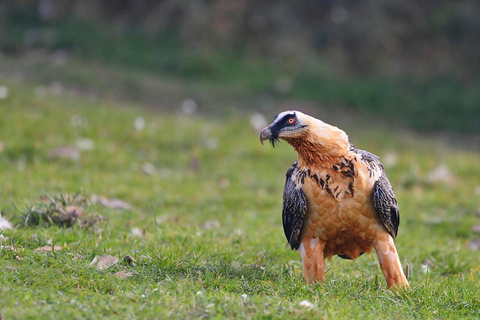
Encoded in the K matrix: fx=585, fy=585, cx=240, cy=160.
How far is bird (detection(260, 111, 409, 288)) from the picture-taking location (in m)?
3.92

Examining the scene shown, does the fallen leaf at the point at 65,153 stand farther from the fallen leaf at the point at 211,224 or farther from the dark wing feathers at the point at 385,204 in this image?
the dark wing feathers at the point at 385,204

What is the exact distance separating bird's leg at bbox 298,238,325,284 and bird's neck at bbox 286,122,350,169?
56 centimetres

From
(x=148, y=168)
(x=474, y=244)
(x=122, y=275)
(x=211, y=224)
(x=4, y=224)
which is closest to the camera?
(x=122, y=275)

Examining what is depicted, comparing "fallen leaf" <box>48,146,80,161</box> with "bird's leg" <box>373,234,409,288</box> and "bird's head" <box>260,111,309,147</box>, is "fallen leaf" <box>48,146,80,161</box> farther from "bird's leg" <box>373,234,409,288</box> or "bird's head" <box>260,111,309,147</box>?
"bird's leg" <box>373,234,409,288</box>

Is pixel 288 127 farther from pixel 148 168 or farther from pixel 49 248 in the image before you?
pixel 148 168

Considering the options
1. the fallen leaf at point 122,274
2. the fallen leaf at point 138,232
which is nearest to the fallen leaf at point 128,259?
the fallen leaf at point 122,274

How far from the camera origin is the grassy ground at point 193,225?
343cm

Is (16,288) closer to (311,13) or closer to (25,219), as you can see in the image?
(25,219)

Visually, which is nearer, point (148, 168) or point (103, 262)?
point (103, 262)

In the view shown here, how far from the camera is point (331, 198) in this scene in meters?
3.91

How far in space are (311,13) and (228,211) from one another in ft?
36.5

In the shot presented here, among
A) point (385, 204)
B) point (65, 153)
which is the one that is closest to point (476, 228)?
point (385, 204)

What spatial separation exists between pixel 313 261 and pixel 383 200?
0.64 metres

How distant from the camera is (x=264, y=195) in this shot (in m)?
7.93
